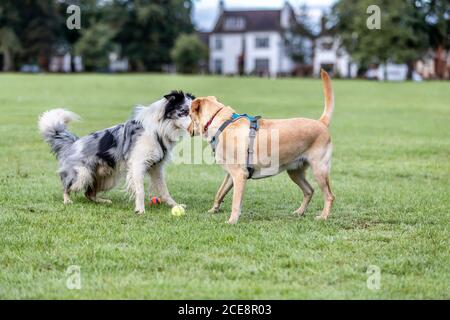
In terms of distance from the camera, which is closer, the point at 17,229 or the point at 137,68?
the point at 17,229

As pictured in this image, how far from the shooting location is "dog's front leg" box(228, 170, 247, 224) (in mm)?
7938

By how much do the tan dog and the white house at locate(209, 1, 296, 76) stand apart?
8819cm

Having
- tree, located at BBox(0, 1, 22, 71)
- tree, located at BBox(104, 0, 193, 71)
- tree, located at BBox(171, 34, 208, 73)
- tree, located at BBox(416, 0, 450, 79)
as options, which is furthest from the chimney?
tree, located at BBox(416, 0, 450, 79)

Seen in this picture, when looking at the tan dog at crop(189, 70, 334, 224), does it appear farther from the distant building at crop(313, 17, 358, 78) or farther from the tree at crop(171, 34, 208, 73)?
the distant building at crop(313, 17, 358, 78)

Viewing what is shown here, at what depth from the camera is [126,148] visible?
8.92 metres

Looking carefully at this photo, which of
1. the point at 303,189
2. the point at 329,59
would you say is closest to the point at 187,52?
the point at 329,59

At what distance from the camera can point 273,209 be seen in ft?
29.7

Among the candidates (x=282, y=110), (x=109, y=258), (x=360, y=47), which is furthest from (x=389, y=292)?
(x=360, y=47)

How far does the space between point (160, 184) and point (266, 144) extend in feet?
6.02

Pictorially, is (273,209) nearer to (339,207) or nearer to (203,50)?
(339,207)

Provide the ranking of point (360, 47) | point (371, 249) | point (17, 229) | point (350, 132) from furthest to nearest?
point (360, 47) < point (350, 132) < point (17, 229) < point (371, 249)

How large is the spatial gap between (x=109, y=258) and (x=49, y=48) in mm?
77640

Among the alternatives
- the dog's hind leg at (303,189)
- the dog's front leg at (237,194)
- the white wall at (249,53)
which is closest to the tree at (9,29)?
the white wall at (249,53)

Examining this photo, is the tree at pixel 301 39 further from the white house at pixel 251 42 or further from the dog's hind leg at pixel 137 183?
the dog's hind leg at pixel 137 183
